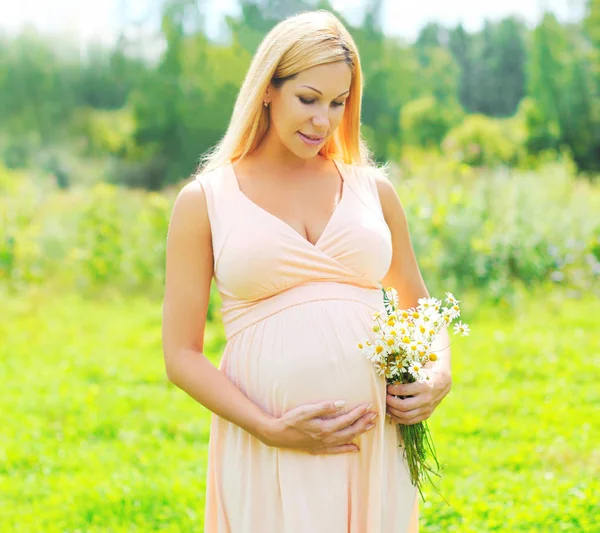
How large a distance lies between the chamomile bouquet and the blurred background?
1.96m

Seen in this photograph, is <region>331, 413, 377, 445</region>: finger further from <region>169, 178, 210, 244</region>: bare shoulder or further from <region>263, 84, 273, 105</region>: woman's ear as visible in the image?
<region>263, 84, 273, 105</region>: woman's ear

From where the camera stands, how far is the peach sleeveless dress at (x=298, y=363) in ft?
6.98

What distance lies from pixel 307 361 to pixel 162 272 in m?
8.32

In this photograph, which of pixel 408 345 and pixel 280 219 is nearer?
pixel 408 345

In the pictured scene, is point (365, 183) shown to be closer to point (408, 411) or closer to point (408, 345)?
point (408, 345)

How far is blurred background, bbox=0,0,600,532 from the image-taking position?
4547mm

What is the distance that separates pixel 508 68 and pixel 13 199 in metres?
23.8

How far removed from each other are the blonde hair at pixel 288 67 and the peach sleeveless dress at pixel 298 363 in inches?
7.0

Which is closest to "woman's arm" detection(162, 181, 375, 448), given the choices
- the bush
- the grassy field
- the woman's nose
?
the woman's nose

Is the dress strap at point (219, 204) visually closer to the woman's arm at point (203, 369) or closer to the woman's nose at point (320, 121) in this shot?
the woman's arm at point (203, 369)

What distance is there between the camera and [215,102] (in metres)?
22.2

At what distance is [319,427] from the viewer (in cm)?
204

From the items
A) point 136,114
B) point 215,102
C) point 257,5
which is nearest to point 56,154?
point 136,114

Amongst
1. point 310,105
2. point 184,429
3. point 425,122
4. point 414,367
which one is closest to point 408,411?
point 414,367
